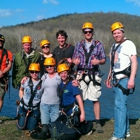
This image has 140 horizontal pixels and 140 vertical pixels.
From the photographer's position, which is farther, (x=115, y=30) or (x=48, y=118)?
(x=48, y=118)

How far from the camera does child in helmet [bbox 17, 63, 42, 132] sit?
692 cm

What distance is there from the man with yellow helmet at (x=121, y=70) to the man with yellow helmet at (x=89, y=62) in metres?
0.76

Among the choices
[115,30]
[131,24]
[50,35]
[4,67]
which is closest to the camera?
[115,30]

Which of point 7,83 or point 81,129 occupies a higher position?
point 7,83

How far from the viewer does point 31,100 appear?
274 inches

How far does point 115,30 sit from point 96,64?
3.75 feet

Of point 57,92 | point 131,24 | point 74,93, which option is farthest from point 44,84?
point 131,24

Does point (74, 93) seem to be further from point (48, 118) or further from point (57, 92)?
point (48, 118)

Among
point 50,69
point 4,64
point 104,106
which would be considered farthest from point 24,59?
point 104,106

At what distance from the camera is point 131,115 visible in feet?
47.4

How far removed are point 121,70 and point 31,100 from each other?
258 cm

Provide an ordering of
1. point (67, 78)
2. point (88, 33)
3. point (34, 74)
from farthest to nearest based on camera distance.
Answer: point (34, 74)
point (88, 33)
point (67, 78)

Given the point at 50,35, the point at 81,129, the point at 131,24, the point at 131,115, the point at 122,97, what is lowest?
the point at 131,115

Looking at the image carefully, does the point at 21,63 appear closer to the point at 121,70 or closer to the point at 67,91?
the point at 67,91
